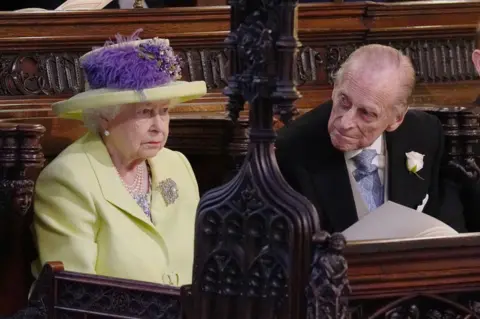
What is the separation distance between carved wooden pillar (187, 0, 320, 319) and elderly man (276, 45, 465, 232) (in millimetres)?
1205

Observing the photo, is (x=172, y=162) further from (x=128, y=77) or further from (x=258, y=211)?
(x=258, y=211)

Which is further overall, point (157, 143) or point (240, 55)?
point (157, 143)

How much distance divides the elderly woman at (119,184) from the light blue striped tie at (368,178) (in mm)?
468

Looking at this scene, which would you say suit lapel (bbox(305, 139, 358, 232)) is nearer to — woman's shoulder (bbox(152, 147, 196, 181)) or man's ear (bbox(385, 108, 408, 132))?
man's ear (bbox(385, 108, 408, 132))

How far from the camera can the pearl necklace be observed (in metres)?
3.23

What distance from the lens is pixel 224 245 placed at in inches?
76.3

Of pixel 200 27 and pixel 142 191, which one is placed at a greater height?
pixel 200 27

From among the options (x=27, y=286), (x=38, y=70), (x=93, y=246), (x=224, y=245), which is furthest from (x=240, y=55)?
(x=38, y=70)

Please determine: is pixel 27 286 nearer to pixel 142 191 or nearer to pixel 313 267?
pixel 142 191

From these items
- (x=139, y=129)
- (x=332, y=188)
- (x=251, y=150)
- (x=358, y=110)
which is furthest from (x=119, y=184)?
(x=251, y=150)

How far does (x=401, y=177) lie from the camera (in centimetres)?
329

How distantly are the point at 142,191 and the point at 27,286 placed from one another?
42 cm

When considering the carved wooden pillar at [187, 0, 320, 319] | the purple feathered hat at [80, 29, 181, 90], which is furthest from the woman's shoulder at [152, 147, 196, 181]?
the carved wooden pillar at [187, 0, 320, 319]

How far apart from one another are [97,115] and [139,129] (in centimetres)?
13
